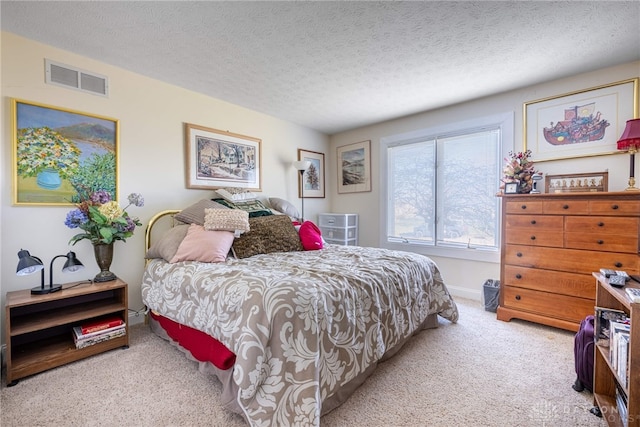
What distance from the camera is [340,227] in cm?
414

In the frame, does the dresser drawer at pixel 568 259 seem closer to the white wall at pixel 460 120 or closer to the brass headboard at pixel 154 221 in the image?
the white wall at pixel 460 120

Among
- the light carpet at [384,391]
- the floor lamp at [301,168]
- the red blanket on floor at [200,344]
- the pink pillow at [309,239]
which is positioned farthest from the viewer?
the floor lamp at [301,168]

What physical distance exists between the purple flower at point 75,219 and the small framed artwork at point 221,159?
39.7 inches

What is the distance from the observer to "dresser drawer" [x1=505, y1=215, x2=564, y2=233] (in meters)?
2.36

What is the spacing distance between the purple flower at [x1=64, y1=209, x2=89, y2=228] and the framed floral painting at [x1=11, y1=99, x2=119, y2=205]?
0.26m

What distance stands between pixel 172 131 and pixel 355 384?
113 inches

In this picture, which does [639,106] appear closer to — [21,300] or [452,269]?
[452,269]

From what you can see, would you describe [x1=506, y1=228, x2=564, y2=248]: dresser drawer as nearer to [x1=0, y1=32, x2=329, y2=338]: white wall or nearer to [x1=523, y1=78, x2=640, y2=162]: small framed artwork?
[x1=523, y1=78, x2=640, y2=162]: small framed artwork

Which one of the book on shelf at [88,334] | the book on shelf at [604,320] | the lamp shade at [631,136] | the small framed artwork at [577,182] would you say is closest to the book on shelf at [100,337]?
the book on shelf at [88,334]

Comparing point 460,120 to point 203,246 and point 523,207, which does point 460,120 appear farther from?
point 203,246

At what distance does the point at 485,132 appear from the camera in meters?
3.19

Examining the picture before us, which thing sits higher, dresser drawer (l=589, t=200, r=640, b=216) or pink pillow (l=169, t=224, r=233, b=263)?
dresser drawer (l=589, t=200, r=640, b=216)

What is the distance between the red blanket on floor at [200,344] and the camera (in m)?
1.53

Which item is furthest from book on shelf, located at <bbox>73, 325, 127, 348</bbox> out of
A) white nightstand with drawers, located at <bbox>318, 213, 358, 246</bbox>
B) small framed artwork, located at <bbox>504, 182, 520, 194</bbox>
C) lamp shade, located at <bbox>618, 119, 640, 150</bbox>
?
lamp shade, located at <bbox>618, 119, 640, 150</bbox>
